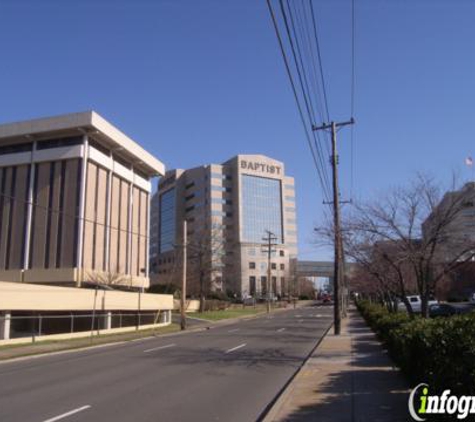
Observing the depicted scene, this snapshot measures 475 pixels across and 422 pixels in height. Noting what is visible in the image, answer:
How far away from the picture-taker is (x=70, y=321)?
3438 centimetres

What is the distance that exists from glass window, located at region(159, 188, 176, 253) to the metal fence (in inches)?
4371

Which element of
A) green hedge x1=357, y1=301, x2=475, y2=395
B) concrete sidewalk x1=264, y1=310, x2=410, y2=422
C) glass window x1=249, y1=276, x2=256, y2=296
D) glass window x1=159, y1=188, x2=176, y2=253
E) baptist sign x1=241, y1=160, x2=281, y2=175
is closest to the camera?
green hedge x1=357, y1=301, x2=475, y2=395

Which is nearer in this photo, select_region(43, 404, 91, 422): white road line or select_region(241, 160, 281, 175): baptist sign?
select_region(43, 404, 91, 422): white road line

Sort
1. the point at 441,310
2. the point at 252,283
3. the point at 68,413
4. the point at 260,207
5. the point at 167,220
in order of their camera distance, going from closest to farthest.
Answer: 1. the point at 68,413
2. the point at 441,310
3. the point at 252,283
4. the point at 260,207
5. the point at 167,220

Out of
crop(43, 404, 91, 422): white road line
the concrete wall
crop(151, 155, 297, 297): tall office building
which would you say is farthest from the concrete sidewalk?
crop(151, 155, 297, 297): tall office building

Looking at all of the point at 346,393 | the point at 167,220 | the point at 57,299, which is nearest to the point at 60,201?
the point at 57,299

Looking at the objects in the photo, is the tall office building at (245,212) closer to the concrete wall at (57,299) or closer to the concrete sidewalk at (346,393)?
the concrete wall at (57,299)

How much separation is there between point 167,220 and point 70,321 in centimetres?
12947

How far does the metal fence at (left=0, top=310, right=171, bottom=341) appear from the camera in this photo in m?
28.4

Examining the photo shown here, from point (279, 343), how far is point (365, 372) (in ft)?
34.9

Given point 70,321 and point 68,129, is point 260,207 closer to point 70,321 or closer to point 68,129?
point 68,129

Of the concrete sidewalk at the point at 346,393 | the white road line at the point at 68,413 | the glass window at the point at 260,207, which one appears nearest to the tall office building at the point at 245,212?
the glass window at the point at 260,207

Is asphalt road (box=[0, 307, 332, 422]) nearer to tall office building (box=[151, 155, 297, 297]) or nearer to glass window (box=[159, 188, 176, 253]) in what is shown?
tall office building (box=[151, 155, 297, 297])

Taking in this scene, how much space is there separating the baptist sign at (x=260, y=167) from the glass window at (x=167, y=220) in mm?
24651
